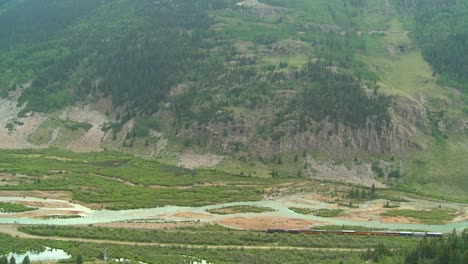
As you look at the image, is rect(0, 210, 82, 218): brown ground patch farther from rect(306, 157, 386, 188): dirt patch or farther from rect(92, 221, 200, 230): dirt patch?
rect(306, 157, 386, 188): dirt patch

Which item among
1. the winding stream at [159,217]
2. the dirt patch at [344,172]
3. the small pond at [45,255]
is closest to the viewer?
the small pond at [45,255]

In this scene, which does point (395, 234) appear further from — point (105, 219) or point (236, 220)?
point (105, 219)

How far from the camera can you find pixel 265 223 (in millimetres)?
128500

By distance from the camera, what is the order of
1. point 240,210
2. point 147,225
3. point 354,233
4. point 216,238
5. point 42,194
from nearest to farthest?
1. point 216,238
2. point 354,233
3. point 147,225
4. point 240,210
5. point 42,194

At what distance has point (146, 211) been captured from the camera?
458 ft

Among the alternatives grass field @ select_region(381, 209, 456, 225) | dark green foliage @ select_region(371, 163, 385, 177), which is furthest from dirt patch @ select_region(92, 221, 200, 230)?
dark green foliage @ select_region(371, 163, 385, 177)

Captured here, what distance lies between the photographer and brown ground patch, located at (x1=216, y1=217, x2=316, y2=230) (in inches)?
4953

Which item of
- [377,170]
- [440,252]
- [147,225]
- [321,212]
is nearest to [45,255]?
[147,225]

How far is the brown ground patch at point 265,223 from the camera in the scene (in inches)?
4953

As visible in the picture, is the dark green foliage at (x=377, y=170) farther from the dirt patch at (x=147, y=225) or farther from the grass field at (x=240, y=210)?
the dirt patch at (x=147, y=225)

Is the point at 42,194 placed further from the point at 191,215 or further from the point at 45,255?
the point at 45,255

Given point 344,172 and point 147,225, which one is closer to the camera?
point 147,225

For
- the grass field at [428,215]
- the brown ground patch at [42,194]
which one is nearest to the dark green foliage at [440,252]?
the grass field at [428,215]

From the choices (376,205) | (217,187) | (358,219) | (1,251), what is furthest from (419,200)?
(1,251)
